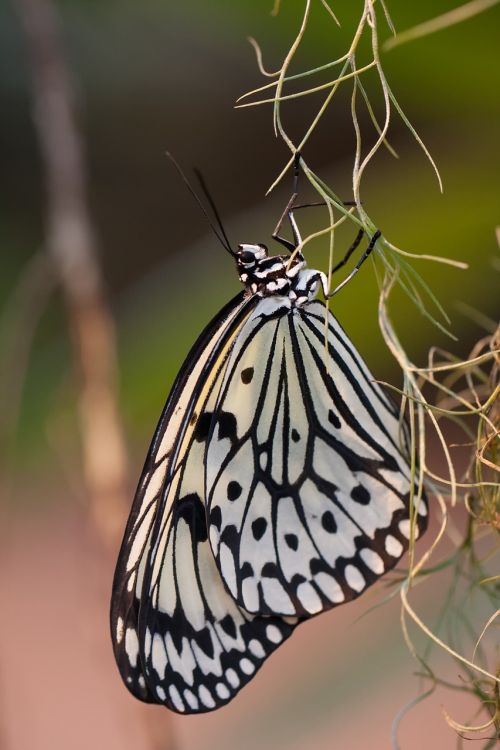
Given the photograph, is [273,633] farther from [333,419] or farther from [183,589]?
[333,419]

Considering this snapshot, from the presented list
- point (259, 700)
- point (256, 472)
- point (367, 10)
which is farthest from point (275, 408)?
point (259, 700)

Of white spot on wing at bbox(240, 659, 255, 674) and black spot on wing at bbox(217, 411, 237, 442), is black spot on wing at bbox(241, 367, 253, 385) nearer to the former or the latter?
black spot on wing at bbox(217, 411, 237, 442)

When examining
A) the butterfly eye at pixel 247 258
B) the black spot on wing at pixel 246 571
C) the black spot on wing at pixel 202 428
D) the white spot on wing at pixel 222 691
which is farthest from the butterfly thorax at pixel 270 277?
the white spot on wing at pixel 222 691

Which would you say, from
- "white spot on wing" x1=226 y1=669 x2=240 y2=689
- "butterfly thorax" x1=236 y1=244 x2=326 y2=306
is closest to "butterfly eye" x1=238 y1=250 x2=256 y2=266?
"butterfly thorax" x1=236 y1=244 x2=326 y2=306

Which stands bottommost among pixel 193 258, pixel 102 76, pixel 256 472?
pixel 256 472

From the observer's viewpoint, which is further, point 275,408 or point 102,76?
point 102,76

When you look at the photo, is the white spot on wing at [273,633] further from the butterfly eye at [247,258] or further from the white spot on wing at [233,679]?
the butterfly eye at [247,258]

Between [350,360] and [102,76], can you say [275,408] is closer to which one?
[350,360]
